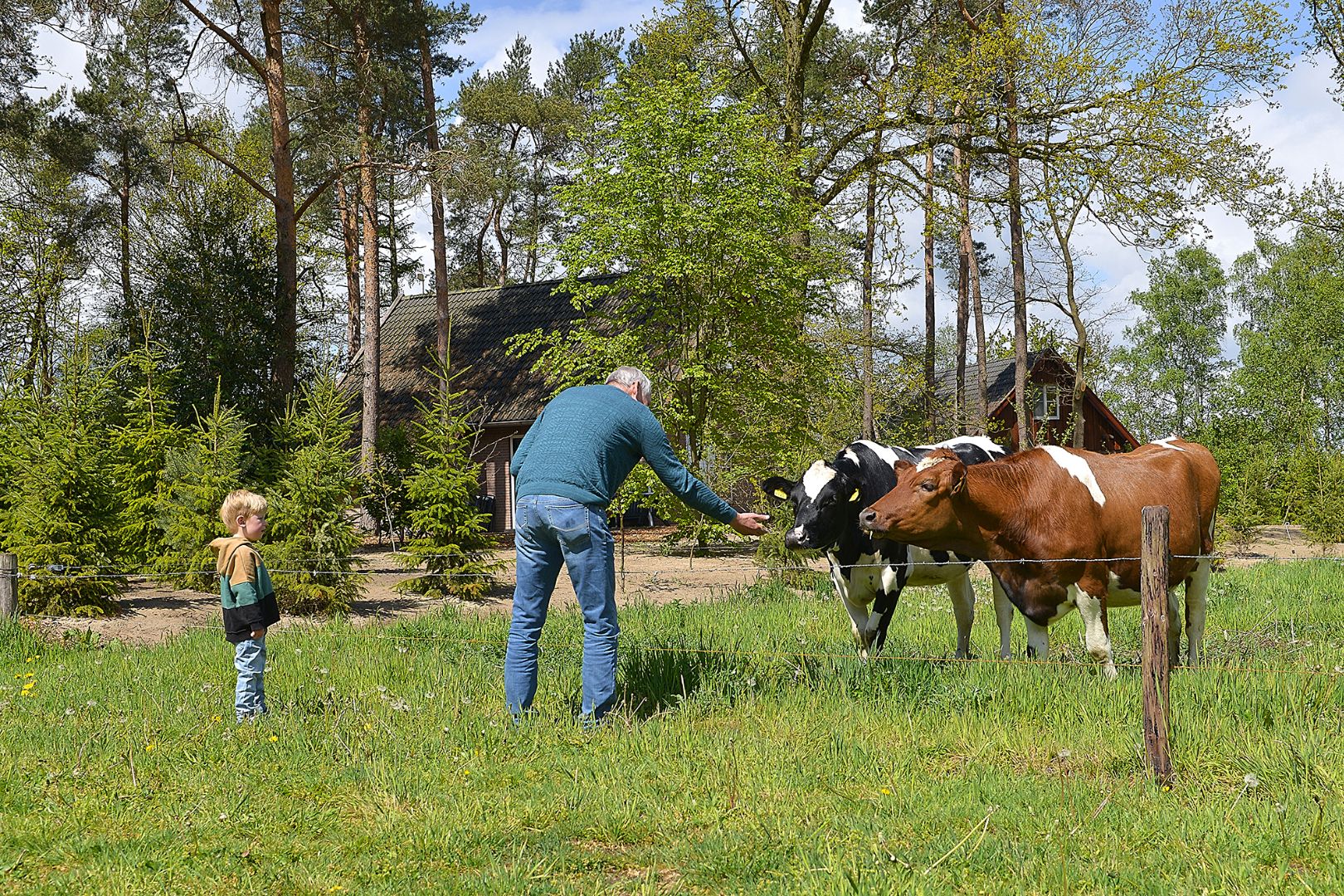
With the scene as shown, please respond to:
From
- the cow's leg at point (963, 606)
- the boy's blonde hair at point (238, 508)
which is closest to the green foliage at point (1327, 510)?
the cow's leg at point (963, 606)

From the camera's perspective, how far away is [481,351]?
3030cm

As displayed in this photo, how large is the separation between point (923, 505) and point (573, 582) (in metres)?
2.31

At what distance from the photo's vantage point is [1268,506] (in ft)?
90.4

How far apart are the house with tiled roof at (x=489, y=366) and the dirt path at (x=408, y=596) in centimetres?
698

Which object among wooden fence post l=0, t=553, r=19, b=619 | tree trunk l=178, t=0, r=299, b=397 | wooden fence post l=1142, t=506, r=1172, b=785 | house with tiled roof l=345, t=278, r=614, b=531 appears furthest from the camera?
house with tiled roof l=345, t=278, r=614, b=531

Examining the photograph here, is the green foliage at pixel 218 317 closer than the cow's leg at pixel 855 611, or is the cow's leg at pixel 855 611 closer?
the cow's leg at pixel 855 611

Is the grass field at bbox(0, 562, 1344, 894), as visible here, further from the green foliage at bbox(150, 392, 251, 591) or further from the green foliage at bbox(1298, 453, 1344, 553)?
the green foliage at bbox(1298, 453, 1344, 553)

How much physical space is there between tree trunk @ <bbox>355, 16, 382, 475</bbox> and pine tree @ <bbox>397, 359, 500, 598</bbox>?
5.47m

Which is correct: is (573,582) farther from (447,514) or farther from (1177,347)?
(1177,347)

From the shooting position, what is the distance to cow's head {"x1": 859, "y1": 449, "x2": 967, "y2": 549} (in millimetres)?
6887

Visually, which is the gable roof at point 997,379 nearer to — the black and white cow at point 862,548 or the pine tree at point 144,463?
the pine tree at point 144,463

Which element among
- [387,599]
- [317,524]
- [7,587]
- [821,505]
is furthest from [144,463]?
[821,505]

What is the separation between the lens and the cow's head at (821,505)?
776 centimetres

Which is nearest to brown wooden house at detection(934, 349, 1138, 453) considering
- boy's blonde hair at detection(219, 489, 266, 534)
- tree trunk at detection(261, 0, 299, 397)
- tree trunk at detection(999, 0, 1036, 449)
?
tree trunk at detection(999, 0, 1036, 449)
